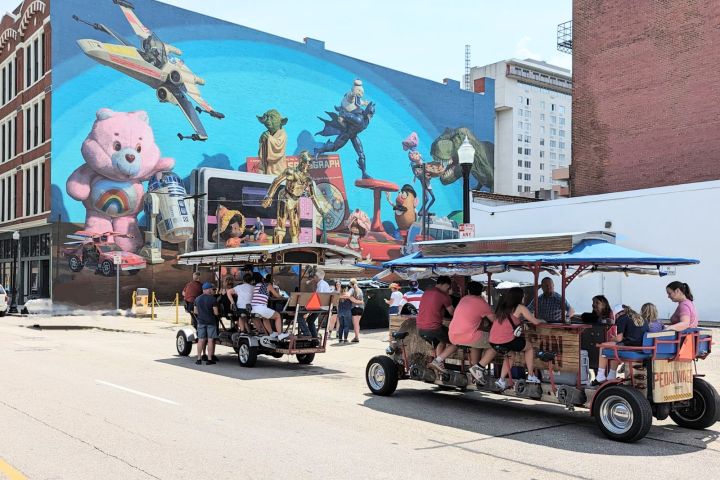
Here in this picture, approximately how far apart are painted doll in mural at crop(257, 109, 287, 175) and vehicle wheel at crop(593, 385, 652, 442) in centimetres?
4047

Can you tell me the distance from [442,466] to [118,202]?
35.6 meters

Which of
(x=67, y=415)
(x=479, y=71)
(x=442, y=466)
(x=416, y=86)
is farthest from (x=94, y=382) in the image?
(x=479, y=71)

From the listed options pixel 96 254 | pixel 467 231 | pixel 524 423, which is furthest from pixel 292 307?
pixel 96 254

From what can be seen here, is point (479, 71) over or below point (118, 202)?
over

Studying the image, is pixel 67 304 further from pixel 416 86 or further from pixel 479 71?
pixel 479 71

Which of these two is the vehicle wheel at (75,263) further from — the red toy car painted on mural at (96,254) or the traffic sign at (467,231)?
the traffic sign at (467,231)

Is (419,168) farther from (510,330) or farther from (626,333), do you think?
(626,333)

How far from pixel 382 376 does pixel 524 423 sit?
262 cm

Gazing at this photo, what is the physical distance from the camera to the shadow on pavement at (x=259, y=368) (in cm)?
1346

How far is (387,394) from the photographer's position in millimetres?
11086

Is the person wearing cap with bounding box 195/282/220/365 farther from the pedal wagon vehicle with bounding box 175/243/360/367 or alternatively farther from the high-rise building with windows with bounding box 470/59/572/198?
the high-rise building with windows with bounding box 470/59/572/198

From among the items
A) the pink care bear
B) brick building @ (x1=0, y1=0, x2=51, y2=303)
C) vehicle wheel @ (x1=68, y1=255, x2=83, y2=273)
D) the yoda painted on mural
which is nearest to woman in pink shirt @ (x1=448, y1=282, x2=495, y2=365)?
vehicle wheel @ (x1=68, y1=255, x2=83, y2=273)

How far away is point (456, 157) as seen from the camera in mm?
60656

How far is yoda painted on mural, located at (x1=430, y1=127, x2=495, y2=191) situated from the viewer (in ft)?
196
